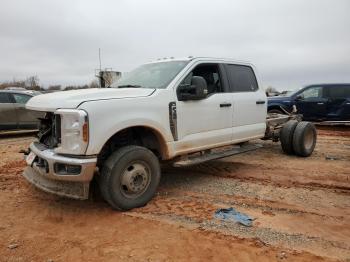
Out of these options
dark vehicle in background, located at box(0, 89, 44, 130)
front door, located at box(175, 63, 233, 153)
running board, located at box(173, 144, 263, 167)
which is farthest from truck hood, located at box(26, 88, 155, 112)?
dark vehicle in background, located at box(0, 89, 44, 130)

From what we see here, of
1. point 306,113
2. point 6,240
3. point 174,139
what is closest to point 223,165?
point 174,139

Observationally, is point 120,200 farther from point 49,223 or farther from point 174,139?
point 174,139

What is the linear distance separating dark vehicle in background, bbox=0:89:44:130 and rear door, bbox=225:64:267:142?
6.75 meters

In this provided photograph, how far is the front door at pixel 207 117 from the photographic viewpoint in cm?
527

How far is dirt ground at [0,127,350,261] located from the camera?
3539 millimetres

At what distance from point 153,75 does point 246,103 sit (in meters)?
1.83

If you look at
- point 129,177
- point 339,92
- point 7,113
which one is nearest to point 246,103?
point 129,177

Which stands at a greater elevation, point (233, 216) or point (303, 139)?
point (303, 139)

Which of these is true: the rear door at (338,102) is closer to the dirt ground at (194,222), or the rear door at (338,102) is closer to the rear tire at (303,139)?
the rear tire at (303,139)

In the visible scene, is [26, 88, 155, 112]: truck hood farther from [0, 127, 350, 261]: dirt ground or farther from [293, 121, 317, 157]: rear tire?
[293, 121, 317, 157]: rear tire

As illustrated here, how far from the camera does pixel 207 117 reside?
5629 mm

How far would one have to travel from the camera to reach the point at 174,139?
514 centimetres

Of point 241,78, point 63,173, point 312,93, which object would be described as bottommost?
point 63,173

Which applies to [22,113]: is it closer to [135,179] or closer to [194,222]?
[135,179]
